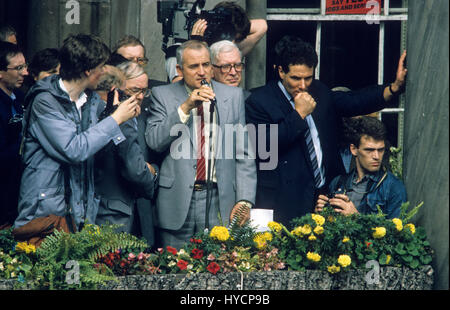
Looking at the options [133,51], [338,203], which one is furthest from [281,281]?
[133,51]

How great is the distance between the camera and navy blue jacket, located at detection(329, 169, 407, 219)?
24.4 feet

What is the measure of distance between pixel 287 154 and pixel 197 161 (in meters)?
0.66

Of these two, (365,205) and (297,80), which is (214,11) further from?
(365,205)

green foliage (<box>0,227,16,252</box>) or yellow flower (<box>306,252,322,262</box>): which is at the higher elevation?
green foliage (<box>0,227,16,252</box>)

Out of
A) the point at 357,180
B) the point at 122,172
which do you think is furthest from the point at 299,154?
the point at 122,172

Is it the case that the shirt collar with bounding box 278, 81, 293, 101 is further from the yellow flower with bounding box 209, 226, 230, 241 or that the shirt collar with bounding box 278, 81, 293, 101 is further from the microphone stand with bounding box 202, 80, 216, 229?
the yellow flower with bounding box 209, 226, 230, 241

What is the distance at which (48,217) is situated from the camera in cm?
661

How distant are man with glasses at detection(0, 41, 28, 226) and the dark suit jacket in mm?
1620

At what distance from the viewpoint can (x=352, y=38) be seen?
30.2ft

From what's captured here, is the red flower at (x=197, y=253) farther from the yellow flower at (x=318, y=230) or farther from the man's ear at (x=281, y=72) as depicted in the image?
the man's ear at (x=281, y=72)

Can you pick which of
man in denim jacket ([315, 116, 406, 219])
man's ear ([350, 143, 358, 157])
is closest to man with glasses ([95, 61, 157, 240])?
man in denim jacket ([315, 116, 406, 219])

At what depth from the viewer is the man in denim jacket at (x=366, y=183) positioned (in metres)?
7.41

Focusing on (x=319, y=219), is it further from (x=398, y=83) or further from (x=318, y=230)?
(x=398, y=83)

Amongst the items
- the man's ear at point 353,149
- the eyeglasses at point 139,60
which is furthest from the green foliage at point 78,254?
the man's ear at point 353,149
